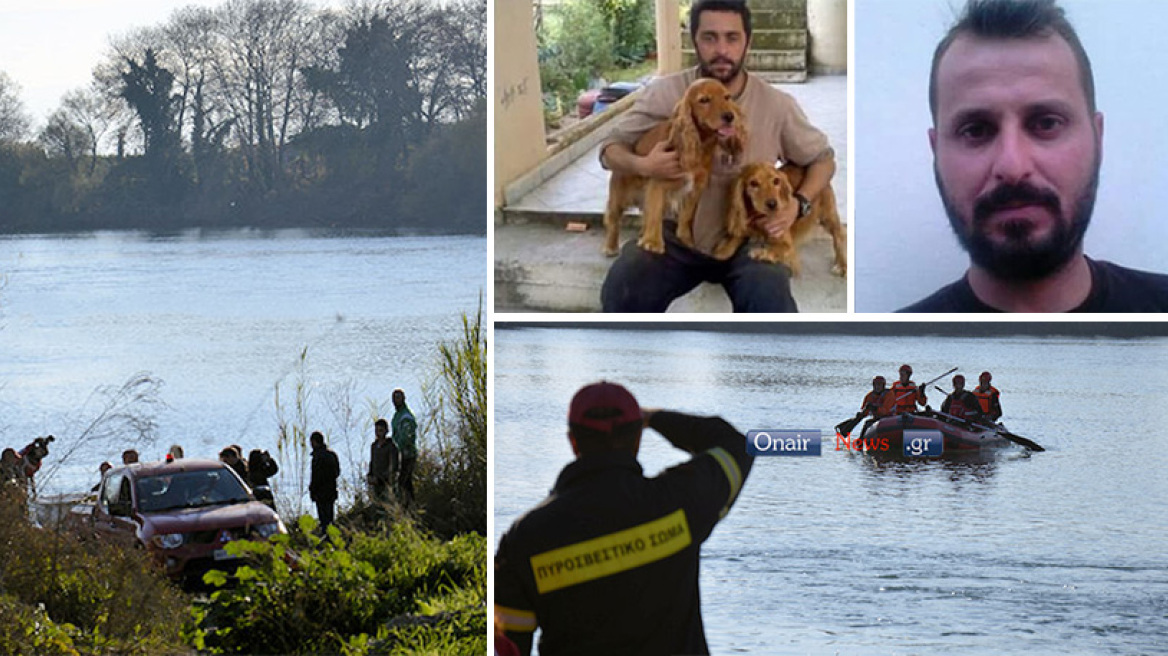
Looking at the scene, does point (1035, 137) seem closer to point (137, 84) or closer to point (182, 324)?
point (182, 324)

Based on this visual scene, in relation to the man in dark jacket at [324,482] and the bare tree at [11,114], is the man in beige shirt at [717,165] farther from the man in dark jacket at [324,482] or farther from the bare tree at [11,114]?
the bare tree at [11,114]

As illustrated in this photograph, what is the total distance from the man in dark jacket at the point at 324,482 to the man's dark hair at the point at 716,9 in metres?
6.30

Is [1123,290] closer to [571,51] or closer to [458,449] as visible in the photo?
[571,51]

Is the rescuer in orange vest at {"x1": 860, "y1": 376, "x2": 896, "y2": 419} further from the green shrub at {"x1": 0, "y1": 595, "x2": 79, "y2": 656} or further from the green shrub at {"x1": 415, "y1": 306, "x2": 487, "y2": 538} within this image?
the green shrub at {"x1": 415, "y1": 306, "x2": 487, "y2": 538}

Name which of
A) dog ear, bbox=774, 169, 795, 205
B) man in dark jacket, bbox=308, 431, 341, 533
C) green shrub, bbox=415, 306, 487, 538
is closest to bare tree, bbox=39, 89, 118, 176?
→ man in dark jacket, bbox=308, 431, 341, 533

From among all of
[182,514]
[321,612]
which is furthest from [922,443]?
[182,514]

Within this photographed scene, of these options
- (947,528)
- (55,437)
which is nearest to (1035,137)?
(947,528)

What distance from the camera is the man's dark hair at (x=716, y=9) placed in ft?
23.4

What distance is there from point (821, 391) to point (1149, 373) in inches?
50.5

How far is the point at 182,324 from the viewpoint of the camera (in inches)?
651

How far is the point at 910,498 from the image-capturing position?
23.4 ft

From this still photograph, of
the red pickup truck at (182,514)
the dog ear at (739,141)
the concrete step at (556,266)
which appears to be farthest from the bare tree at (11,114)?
the dog ear at (739,141)

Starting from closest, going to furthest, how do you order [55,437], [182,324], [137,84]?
[55,437] < [182,324] < [137,84]

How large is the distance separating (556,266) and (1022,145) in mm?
1878
